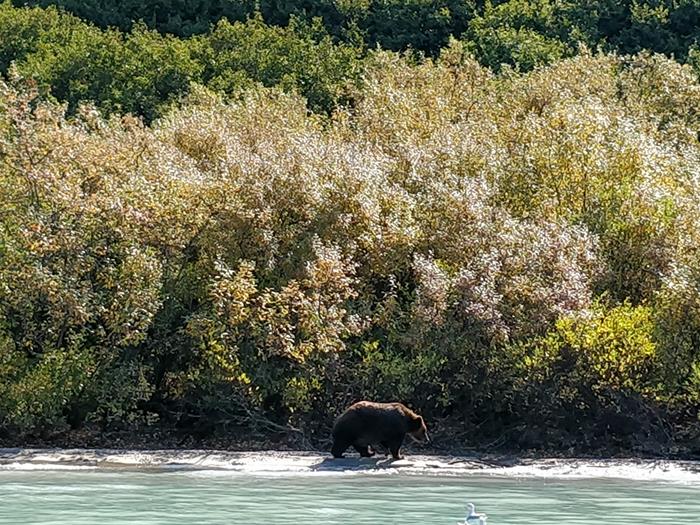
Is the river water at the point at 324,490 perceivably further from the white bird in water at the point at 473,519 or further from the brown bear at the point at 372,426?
the white bird in water at the point at 473,519

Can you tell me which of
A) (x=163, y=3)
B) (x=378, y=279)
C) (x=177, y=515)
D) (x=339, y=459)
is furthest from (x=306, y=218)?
(x=163, y=3)

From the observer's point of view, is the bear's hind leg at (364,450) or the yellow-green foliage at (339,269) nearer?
the bear's hind leg at (364,450)

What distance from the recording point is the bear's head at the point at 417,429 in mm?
28312

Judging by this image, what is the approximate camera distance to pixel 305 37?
61.9 meters

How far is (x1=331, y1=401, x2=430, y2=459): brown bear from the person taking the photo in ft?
90.8

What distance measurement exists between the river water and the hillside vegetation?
58.3 inches

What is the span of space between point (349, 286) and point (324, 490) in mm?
6166

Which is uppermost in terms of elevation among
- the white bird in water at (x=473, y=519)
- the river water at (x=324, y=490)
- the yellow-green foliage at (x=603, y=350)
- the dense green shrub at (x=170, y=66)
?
the dense green shrub at (x=170, y=66)

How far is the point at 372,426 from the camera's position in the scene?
27.7 meters

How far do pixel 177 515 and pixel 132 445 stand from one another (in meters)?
8.46

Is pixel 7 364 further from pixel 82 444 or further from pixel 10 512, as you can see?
pixel 10 512

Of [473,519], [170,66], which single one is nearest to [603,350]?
[473,519]

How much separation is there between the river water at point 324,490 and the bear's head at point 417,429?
0.45m

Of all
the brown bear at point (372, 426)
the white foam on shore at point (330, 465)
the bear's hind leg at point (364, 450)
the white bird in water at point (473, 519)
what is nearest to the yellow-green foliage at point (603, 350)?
the white foam on shore at point (330, 465)
